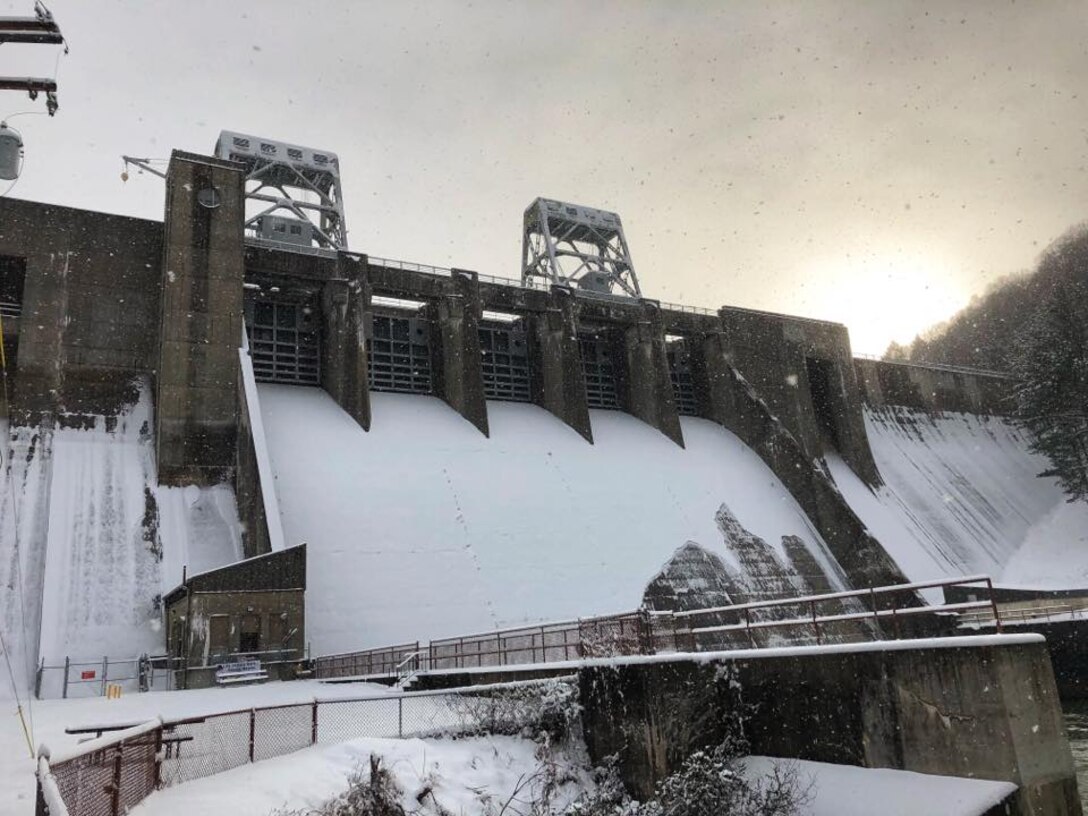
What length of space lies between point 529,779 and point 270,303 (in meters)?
29.1

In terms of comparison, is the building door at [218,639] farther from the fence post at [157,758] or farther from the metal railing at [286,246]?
the metal railing at [286,246]

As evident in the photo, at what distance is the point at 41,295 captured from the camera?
2848cm

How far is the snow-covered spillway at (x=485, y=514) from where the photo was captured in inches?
1056

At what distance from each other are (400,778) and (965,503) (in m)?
47.4

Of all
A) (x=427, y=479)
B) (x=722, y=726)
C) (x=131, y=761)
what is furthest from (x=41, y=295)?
(x=722, y=726)

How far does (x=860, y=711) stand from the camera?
10211 millimetres

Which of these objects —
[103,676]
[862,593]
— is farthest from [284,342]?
[862,593]

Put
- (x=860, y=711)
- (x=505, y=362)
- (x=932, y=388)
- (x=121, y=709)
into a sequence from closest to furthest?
(x=860, y=711), (x=121, y=709), (x=505, y=362), (x=932, y=388)

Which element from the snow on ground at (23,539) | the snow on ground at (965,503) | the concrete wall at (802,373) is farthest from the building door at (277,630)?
the snow on ground at (965,503)

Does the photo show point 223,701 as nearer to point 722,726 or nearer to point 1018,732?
point 722,726

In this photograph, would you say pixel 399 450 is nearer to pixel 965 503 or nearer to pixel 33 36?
pixel 33 36

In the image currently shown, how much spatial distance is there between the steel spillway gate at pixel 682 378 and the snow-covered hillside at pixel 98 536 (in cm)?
2732

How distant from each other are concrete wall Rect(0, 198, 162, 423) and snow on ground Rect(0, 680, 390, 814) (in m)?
12.5

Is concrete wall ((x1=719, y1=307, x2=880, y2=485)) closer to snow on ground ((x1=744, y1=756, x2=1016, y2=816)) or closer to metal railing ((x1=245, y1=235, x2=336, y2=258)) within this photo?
metal railing ((x1=245, y1=235, x2=336, y2=258))
